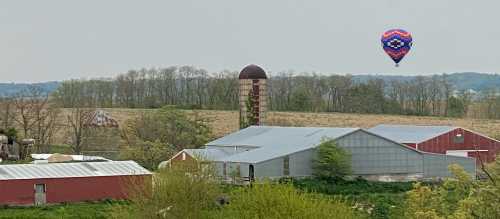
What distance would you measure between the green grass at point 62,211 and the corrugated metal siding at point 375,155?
1455 cm

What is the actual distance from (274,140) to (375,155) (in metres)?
6.29

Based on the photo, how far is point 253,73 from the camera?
6550cm

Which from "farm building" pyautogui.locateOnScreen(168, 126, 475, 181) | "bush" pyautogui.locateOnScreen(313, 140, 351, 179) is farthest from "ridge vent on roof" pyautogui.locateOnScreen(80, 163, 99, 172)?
"bush" pyautogui.locateOnScreen(313, 140, 351, 179)

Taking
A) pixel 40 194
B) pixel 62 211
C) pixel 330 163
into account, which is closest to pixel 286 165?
pixel 330 163

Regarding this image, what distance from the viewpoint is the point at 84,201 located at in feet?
144

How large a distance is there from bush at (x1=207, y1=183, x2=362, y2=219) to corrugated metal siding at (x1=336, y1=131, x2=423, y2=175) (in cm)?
2622

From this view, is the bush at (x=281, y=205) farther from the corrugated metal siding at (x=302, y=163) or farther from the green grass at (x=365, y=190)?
the corrugated metal siding at (x=302, y=163)

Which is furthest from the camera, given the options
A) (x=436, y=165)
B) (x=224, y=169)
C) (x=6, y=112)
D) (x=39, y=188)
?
(x=6, y=112)

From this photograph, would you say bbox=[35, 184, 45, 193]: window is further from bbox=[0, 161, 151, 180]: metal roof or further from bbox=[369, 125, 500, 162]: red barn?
bbox=[369, 125, 500, 162]: red barn

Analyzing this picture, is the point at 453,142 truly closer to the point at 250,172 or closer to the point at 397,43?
the point at 397,43

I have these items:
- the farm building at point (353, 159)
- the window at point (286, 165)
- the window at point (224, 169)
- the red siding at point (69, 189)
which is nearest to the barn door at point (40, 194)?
the red siding at point (69, 189)

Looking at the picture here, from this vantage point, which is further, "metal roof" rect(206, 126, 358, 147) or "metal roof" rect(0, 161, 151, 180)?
"metal roof" rect(206, 126, 358, 147)

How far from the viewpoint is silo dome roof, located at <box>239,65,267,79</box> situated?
65.5 m

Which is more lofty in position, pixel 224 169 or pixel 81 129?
pixel 81 129
